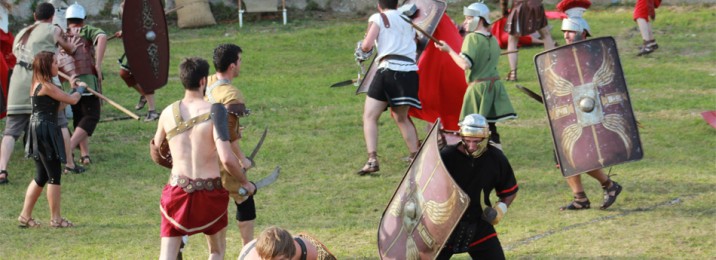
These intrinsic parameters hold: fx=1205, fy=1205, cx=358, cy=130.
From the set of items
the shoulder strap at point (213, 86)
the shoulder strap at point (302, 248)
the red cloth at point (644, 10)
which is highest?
the shoulder strap at point (213, 86)

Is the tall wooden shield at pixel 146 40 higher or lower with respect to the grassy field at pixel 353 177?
higher

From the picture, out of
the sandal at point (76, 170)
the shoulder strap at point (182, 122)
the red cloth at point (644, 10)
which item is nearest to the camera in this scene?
the shoulder strap at point (182, 122)

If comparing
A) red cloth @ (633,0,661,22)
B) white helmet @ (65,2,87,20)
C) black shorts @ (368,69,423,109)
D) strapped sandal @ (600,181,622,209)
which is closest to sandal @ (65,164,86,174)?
white helmet @ (65,2,87,20)

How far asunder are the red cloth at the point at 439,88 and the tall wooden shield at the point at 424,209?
164 inches

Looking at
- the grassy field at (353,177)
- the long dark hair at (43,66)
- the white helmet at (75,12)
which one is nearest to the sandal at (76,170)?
the grassy field at (353,177)

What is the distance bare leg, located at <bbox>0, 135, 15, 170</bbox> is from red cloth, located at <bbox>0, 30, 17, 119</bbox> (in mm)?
1178

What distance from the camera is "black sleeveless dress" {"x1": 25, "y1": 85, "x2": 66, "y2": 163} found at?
28.4 feet

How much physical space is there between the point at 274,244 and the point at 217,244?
163cm

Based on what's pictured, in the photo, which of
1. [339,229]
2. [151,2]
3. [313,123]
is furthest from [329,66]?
[339,229]

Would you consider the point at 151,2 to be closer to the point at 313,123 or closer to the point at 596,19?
the point at 313,123

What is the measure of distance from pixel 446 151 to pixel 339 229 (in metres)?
2.12

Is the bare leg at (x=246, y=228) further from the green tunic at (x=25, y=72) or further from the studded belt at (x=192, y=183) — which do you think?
the green tunic at (x=25, y=72)

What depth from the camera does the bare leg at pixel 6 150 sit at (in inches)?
404

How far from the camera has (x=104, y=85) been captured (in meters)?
14.7
